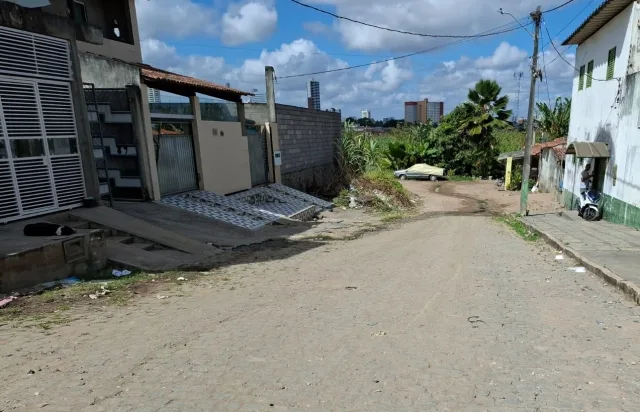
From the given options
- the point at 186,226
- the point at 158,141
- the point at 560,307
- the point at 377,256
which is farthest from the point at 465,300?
the point at 158,141

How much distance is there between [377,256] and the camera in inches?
345

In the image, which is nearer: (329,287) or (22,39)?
(329,287)

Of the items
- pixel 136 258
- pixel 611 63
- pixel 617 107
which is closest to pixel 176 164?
pixel 136 258

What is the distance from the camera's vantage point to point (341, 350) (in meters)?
3.74

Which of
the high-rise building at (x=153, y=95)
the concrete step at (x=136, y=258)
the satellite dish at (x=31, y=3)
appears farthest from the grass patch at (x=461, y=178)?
the satellite dish at (x=31, y=3)

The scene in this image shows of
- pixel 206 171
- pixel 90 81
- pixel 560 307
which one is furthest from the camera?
pixel 206 171

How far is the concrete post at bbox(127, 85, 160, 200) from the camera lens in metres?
11.5

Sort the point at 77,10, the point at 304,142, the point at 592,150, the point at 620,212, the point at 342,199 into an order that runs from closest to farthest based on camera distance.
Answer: the point at 620,212, the point at 592,150, the point at 77,10, the point at 342,199, the point at 304,142

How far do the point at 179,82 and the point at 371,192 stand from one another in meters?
11.4

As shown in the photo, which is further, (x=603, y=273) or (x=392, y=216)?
(x=392, y=216)

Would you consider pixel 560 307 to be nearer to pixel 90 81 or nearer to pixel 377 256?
pixel 377 256

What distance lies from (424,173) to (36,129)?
2848 centimetres

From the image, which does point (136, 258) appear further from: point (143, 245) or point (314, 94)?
point (314, 94)

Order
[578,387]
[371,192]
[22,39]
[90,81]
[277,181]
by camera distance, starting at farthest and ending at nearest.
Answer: [371,192], [277,181], [90,81], [22,39], [578,387]
